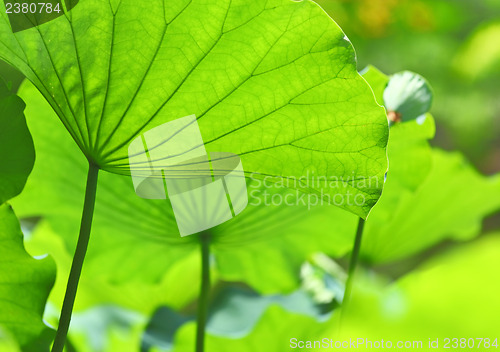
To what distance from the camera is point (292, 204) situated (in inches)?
16.8

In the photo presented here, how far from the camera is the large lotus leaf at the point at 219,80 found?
0.95 feet

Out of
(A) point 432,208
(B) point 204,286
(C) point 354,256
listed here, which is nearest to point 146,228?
(B) point 204,286

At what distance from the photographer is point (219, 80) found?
0.30 meters

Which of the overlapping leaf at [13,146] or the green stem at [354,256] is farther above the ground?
the overlapping leaf at [13,146]

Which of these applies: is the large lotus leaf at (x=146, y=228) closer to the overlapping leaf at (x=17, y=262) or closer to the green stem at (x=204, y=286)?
the green stem at (x=204, y=286)

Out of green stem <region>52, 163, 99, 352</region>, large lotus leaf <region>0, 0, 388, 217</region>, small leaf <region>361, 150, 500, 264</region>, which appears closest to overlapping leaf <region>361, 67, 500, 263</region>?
small leaf <region>361, 150, 500, 264</region>

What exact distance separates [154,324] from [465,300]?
0.38m

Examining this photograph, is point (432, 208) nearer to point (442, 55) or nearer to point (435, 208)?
point (435, 208)

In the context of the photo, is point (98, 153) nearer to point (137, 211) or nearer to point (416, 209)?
point (137, 211)

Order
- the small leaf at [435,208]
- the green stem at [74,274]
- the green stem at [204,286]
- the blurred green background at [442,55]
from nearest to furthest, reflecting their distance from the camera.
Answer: the green stem at [74,274] → the green stem at [204,286] → the small leaf at [435,208] → the blurred green background at [442,55]

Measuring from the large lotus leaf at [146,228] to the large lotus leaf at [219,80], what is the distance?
0.10 meters

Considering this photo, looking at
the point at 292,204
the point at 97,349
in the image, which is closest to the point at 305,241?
the point at 292,204

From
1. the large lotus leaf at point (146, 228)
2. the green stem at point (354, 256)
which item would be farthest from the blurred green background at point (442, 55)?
the green stem at point (354, 256)

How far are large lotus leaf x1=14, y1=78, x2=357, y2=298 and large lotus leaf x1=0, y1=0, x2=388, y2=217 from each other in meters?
0.10
